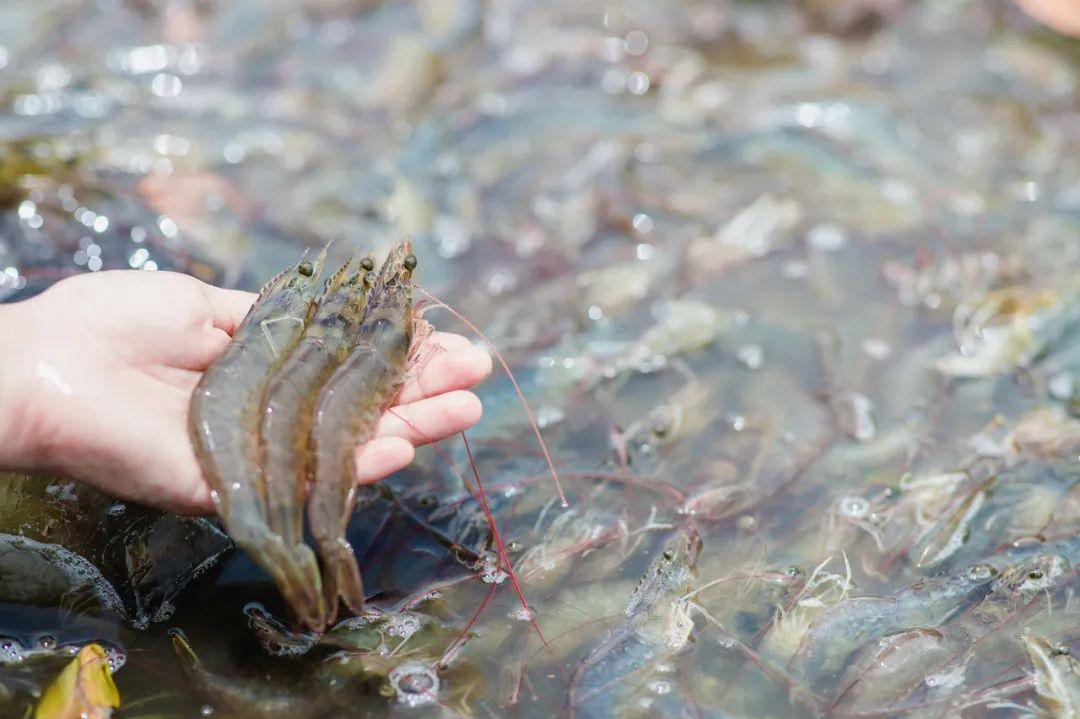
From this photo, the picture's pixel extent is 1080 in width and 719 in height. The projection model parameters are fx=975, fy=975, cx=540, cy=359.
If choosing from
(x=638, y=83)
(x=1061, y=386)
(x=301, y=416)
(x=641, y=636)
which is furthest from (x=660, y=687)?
(x=638, y=83)

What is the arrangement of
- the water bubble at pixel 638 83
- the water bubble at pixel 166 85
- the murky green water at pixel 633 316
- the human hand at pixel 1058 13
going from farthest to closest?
1. the human hand at pixel 1058 13
2. the water bubble at pixel 638 83
3. the water bubble at pixel 166 85
4. the murky green water at pixel 633 316

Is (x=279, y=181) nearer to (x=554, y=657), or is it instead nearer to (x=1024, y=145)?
(x=554, y=657)

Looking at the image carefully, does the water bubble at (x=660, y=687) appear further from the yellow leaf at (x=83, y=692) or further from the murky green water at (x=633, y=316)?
the yellow leaf at (x=83, y=692)

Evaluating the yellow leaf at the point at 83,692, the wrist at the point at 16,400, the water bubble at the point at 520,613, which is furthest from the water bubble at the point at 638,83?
the yellow leaf at the point at 83,692

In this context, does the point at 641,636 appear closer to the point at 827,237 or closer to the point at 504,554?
the point at 504,554

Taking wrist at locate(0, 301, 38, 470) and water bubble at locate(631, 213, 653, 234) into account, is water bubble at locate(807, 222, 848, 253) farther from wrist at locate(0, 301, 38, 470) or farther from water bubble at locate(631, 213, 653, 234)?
wrist at locate(0, 301, 38, 470)

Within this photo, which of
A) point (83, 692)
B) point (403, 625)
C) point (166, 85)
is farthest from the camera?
point (166, 85)

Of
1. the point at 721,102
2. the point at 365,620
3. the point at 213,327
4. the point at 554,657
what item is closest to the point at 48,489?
the point at 213,327
